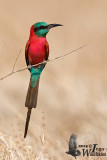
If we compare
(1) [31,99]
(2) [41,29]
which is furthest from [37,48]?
(1) [31,99]

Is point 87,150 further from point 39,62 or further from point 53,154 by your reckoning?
point 39,62

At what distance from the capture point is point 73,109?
33.3ft

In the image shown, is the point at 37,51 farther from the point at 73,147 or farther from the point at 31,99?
the point at 73,147

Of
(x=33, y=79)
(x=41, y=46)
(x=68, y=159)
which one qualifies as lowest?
(x=68, y=159)

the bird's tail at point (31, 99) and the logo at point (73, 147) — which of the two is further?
the logo at point (73, 147)

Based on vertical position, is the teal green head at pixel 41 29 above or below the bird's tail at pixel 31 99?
above

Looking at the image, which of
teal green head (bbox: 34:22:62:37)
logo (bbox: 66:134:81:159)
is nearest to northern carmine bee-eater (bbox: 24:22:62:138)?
teal green head (bbox: 34:22:62:37)

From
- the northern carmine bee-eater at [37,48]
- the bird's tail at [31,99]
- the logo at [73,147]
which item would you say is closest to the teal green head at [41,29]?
the northern carmine bee-eater at [37,48]

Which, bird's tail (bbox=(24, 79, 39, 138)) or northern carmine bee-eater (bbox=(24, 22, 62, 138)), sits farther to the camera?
northern carmine bee-eater (bbox=(24, 22, 62, 138))

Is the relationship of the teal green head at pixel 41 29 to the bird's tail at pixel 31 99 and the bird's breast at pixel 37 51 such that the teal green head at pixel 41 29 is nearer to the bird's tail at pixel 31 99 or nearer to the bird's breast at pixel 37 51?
the bird's breast at pixel 37 51

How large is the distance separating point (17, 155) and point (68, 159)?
82 cm

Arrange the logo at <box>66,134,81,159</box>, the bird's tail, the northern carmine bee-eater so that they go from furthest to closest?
the logo at <box>66,134,81,159</box>
the northern carmine bee-eater
the bird's tail

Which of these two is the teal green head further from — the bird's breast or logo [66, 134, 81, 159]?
logo [66, 134, 81, 159]

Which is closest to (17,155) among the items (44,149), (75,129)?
(44,149)
